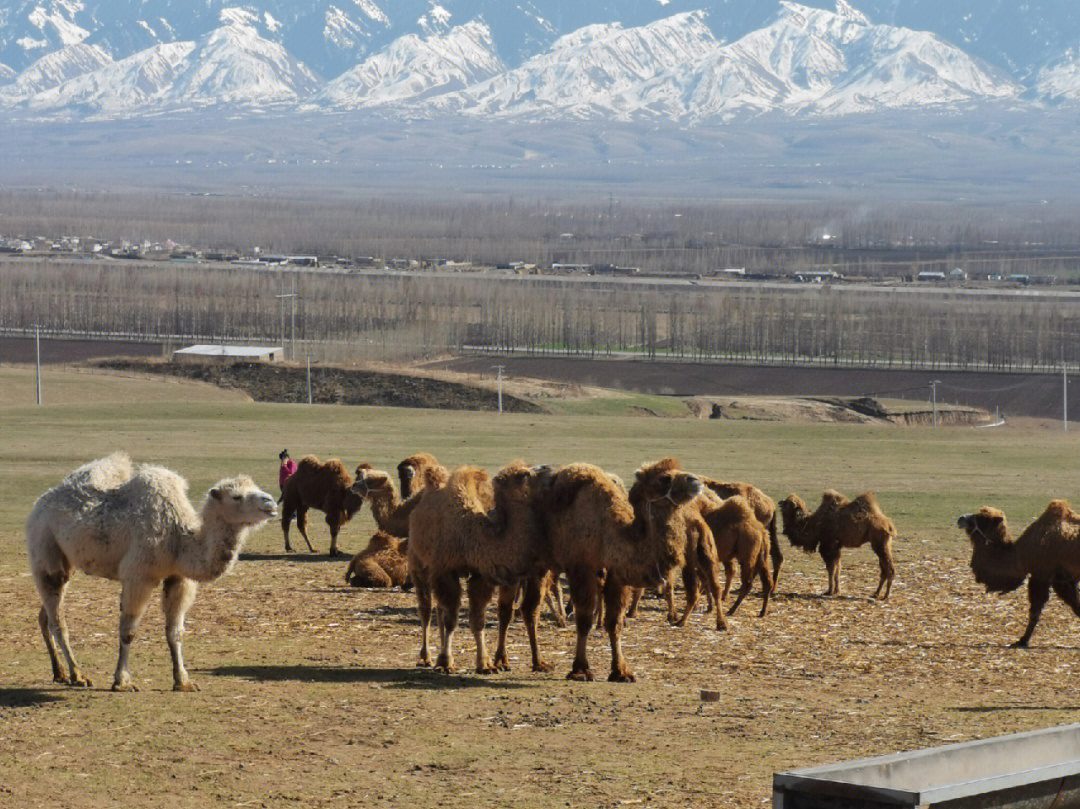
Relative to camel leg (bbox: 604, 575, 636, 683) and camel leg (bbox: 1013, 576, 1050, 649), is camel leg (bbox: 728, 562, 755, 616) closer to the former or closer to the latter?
camel leg (bbox: 1013, 576, 1050, 649)

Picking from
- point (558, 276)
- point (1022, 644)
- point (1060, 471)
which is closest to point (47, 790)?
point (1022, 644)

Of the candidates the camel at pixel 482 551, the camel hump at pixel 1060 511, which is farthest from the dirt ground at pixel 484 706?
the camel hump at pixel 1060 511

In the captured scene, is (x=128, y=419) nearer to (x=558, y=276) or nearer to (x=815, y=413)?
(x=815, y=413)

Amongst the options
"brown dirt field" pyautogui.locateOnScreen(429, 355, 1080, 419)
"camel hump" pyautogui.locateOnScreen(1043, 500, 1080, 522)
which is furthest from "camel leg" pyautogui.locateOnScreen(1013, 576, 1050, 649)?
"brown dirt field" pyautogui.locateOnScreen(429, 355, 1080, 419)

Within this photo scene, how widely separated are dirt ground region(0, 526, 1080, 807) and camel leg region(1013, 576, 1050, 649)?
0.77 feet

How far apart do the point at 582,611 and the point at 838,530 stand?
264 inches

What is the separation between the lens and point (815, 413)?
7038 centimetres

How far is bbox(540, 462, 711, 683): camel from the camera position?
13953 mm

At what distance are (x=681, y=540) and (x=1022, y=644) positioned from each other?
4247 millimetres

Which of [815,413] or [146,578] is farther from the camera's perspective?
[815,413]

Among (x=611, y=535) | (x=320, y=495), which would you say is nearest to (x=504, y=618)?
(x=611, y=535)

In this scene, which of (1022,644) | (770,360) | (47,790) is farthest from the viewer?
(770,360)

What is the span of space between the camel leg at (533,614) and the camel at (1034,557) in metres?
4.77

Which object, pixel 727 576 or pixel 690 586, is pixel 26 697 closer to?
pixel 690 586
